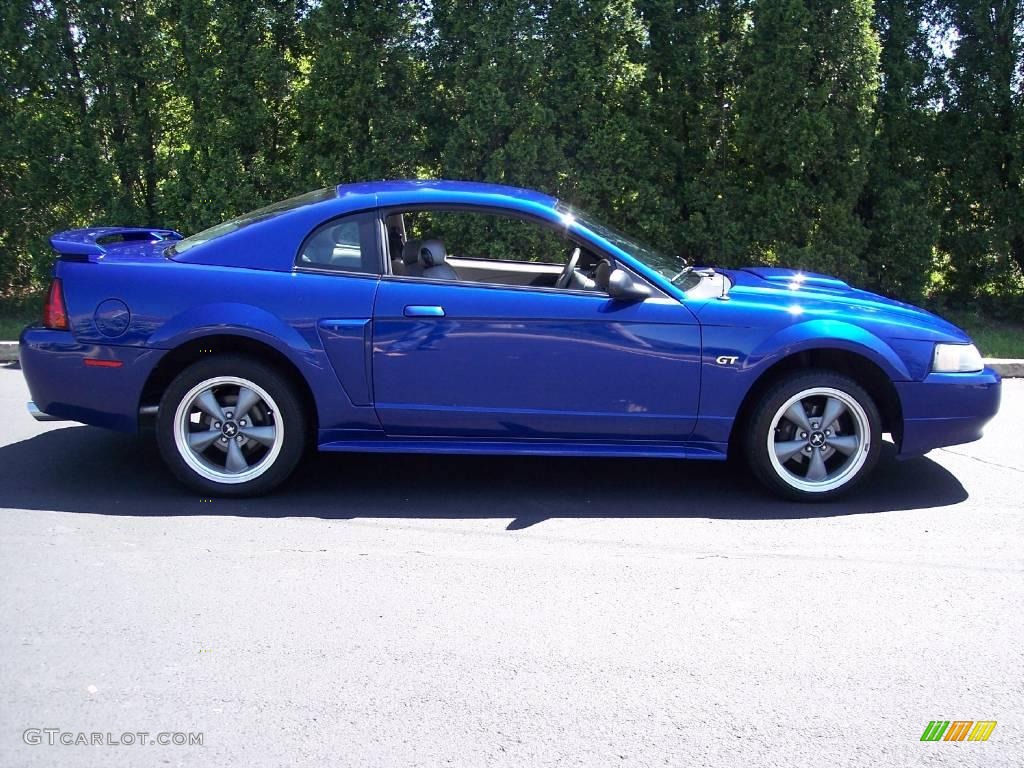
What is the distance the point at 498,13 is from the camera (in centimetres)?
967

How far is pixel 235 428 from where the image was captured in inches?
201

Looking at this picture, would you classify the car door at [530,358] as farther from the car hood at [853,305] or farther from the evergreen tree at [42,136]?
the evergreen tree at [42,136]

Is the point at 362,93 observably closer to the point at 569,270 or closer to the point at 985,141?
the point at 569,270

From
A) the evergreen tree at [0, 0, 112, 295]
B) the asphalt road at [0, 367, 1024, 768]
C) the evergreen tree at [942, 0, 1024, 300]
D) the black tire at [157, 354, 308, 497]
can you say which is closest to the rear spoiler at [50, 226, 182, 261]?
the black tire at [157, 354, 308, 497]

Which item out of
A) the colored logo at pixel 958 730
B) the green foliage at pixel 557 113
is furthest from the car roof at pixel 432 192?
the green foliage at pixel 557 113

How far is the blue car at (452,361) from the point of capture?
4973 millimetres

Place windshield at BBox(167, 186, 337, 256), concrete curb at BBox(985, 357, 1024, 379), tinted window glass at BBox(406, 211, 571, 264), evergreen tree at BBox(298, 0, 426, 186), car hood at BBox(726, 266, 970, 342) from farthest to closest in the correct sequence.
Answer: evergreen tree at BBox(298, 0, 426, 186)
tinted window glass at BBox(406, 211, 571, 264)
concrete curb at BBox(985, 357, 1024, 379)
windshield at BBox(167, 186, 337, 256)
car hood at BBox(726, 266, 970, 342)

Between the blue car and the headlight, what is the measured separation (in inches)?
0.4

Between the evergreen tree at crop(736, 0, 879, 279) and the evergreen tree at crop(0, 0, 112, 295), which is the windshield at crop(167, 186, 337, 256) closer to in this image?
the evergreen tree at crop(0, 0, 112, 295)

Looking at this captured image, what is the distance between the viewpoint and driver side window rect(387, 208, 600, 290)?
5316 millimetres

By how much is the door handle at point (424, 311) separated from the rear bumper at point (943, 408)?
7.72ft

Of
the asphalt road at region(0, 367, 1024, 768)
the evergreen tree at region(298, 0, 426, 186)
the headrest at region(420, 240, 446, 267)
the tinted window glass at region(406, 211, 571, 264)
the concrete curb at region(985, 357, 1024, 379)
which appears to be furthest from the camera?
the evergreen tree at region(298, 0, 426, 186)

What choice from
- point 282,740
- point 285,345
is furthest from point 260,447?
point 282,740

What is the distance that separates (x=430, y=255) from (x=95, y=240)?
1.81 meters
